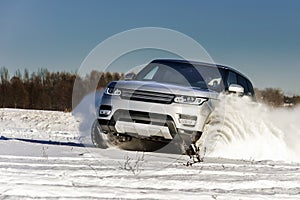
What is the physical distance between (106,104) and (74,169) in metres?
1.82

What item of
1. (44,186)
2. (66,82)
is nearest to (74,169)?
(44,186)

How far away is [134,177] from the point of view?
4.28 m

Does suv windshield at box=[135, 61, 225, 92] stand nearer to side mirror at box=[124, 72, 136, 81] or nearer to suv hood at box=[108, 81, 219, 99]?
side mirror at box=[124, 72, 136, 81]

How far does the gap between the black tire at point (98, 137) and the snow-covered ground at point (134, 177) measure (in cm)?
92

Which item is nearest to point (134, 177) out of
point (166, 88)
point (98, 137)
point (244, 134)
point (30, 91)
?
point (166, 88)

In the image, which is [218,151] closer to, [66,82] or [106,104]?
[106,104]

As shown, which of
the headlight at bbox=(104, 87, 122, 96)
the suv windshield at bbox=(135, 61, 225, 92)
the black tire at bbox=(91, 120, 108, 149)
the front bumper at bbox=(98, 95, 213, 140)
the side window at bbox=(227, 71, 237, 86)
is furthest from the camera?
the side window at bbox=(227, 71, 237, 86)

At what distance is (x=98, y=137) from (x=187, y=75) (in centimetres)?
182

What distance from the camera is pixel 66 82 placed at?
4650 centimetres

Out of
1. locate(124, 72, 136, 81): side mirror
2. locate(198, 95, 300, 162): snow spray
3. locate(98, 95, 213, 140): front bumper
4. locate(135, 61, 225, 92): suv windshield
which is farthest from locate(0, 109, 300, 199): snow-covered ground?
locate(124, 72, 136, 81): side mirror

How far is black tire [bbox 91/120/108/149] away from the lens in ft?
21.8

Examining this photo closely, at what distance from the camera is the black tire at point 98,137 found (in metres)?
Result: 6.63

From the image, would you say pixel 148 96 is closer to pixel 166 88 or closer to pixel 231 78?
pixel 166 88

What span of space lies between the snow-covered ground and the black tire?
0.92 m
